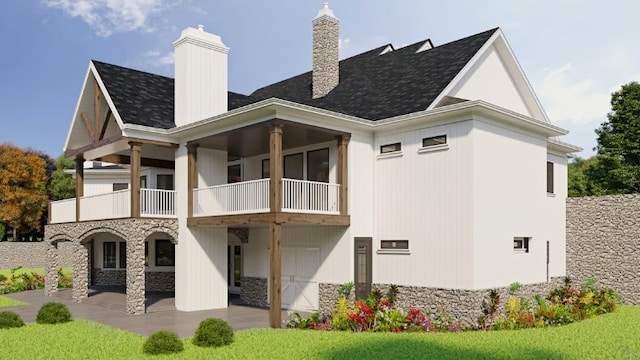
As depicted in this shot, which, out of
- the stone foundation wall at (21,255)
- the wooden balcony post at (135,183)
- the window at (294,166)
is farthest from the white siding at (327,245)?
the stone foundation wall at (21,255)

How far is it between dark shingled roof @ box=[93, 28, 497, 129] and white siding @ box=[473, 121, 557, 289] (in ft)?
8.45

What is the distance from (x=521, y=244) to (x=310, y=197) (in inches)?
272

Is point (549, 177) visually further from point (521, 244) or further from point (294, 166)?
point (294, 166)

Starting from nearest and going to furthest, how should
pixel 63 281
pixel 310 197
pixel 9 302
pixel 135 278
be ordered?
pixel 310 197, pixel 135 278, pixel 9 302, pixel 63 281

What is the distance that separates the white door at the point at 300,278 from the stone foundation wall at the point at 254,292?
1130 millimetres

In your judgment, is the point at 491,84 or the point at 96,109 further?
the point at 96,109

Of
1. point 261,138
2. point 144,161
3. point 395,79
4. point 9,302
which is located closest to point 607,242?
point 395,79

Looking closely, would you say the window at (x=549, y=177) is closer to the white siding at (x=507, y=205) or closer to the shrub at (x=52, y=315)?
the white siding at (x=507, y=205)

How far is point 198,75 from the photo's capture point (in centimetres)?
2156

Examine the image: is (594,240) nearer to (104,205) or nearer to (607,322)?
(607,322)

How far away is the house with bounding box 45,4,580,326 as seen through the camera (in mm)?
16172

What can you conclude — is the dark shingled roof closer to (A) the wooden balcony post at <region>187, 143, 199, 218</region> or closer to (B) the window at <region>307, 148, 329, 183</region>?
(A) the wooden balcony post at <region>187, 143, 199, 218</region>

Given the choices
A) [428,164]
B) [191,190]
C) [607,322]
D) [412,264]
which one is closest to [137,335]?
[191,190]

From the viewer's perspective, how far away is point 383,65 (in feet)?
76.4
